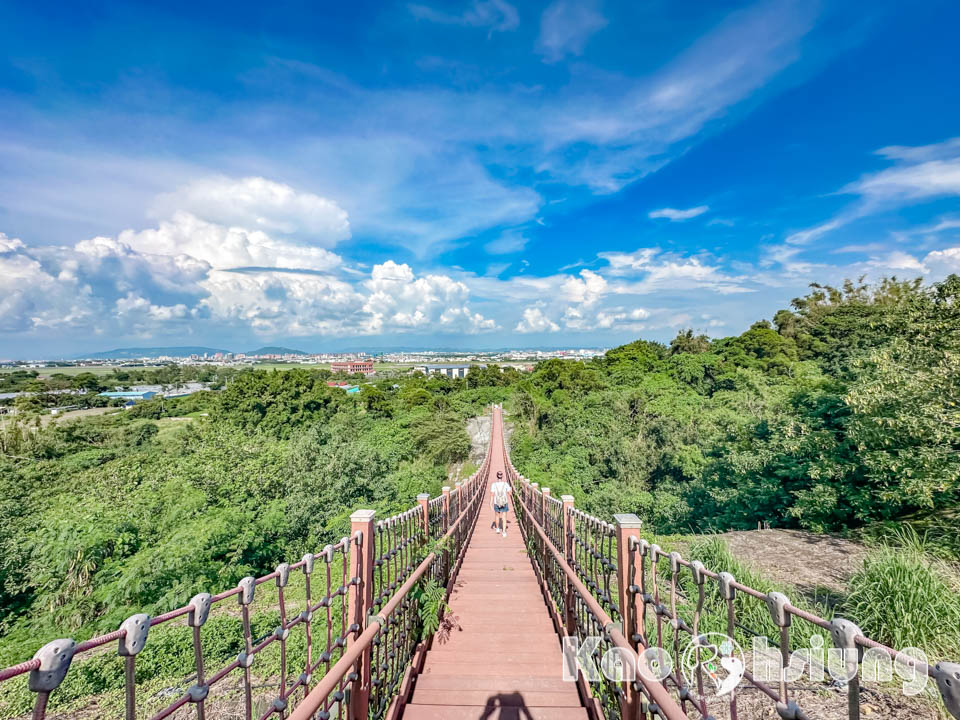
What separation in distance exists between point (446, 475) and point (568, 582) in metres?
17.7

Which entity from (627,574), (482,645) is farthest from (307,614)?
(482,645)

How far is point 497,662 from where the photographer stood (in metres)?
3.54

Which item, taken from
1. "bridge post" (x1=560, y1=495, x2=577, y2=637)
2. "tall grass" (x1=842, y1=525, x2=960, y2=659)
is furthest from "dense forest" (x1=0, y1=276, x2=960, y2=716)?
"bridge post" (x1=560, y1=495, x2=577, y2=637)

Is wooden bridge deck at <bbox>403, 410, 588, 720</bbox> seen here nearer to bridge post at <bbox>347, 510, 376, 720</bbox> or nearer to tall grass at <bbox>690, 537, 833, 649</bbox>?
bridge post at <bbox>347, 510, 376, 720</bbox>

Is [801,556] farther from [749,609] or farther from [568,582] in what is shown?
[568,582]

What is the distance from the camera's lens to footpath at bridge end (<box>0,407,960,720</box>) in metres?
1.44

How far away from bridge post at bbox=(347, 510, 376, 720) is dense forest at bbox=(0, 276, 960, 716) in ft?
26.4

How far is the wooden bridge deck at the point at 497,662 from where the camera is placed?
290 cm

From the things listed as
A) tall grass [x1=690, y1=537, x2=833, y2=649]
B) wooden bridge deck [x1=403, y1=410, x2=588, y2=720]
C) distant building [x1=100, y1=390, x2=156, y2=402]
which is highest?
wooden bridge deck [x1=403, y1=410, x2=588, y2=720]

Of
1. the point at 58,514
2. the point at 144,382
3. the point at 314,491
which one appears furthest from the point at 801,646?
the point at 144,382

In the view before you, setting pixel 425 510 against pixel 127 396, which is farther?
pixel 127 396

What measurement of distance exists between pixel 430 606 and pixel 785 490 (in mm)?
12197

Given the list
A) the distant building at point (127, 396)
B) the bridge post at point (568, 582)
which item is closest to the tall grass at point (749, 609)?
the bridge post at point (568, 582)

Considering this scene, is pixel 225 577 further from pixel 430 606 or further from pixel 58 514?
pixel 430 606
